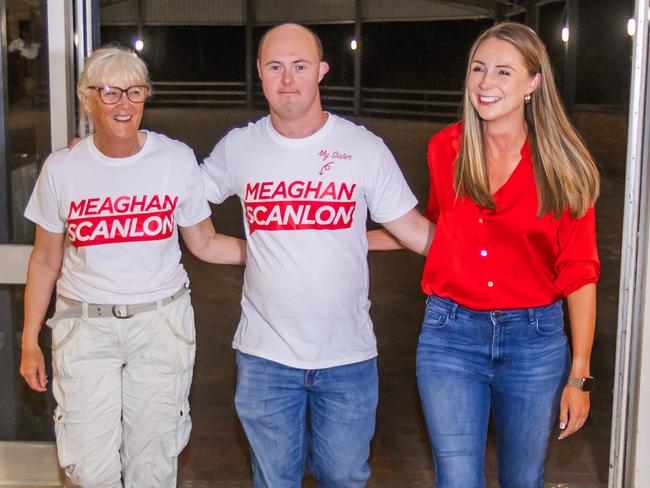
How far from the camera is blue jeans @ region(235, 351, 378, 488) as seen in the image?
2.76 m

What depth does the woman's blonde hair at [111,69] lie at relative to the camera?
8.58 feet

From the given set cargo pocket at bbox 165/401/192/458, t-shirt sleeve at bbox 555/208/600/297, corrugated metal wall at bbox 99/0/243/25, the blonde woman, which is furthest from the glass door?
t-shirt sleeve at bbox 555/208/600/297

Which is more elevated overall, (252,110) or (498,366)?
(252,110)

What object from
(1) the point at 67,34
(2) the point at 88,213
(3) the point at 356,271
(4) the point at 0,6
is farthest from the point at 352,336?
(4) the point at 0,6

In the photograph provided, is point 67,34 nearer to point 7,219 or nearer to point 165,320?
point 7,219

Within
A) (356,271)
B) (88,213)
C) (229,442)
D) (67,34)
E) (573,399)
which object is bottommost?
(229,442)

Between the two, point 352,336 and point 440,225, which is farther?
point 352,336

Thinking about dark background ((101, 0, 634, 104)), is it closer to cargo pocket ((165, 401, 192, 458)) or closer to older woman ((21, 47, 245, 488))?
older woman ((21, 47, 245, 488))

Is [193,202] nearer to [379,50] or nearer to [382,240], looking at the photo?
[382,240]

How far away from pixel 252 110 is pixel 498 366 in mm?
2797

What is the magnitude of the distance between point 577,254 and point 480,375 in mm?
402

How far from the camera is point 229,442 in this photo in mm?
4219

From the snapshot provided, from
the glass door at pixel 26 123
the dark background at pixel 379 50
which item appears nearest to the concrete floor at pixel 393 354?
the dark background at pixel 379 50

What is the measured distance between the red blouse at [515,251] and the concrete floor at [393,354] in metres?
1.03
